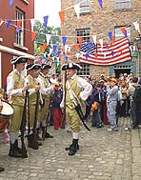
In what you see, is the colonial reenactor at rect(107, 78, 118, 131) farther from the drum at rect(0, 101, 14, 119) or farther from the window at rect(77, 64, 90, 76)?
the window at rect(77, 64, 90, 76)

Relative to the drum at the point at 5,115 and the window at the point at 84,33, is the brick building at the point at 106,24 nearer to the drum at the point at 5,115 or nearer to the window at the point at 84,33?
the window at the point at 84,33

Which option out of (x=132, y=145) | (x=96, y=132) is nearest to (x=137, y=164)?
(x=132, y=145)

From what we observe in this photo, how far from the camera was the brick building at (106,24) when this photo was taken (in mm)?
20625

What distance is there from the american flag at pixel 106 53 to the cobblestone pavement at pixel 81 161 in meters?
11.7

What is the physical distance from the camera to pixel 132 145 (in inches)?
270

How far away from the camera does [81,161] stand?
5574mm

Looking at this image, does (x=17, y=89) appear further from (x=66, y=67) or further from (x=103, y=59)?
(x=103, y=59)

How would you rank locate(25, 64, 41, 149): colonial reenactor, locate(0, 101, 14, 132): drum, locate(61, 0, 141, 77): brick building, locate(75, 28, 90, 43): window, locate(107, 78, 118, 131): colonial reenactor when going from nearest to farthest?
locate(0, 101, 14, 132): drum
locate(25, 64, 41, 149): colonial reenactor
locate(107, 78, 118, 131): colonial reenactor
locate(61, 0, 141, 77): brick building
locate(75, 28, 90, 43): window

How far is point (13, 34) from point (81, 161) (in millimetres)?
9160

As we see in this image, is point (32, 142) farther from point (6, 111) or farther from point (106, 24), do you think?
point (106, 24)

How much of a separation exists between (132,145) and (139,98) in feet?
9.04

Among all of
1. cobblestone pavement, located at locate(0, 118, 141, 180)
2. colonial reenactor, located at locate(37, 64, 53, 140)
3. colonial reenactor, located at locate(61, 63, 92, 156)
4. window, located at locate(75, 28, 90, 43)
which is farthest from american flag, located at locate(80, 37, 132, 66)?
colonial reenactor, located at locate(61, 63, 92, 156)

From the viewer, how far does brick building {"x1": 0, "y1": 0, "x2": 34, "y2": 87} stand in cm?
1237

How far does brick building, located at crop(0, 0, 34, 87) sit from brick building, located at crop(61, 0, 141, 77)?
5.56m
